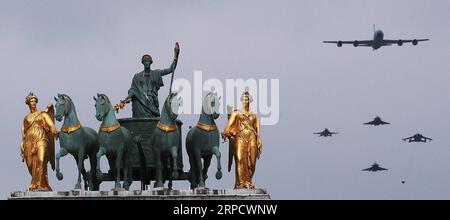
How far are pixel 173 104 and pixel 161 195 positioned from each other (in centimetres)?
281

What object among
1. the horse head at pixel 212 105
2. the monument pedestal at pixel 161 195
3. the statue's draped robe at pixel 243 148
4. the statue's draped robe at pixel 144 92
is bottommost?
the monument pedestal at pixel 161 195

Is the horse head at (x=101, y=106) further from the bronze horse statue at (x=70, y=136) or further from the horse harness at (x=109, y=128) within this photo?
the bronze horse statue at (x=70, y=136)

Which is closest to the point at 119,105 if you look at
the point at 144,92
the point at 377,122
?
the point at 144,92

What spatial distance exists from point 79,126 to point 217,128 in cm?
431

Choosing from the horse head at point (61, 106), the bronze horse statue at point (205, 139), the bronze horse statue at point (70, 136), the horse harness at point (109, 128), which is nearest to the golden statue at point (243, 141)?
the bronze horse statue at point (205, 139)

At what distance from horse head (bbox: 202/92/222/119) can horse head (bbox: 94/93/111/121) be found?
307 cm

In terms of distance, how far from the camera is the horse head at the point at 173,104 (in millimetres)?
65812

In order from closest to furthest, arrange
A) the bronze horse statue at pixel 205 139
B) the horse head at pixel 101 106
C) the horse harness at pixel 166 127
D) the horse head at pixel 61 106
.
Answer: the bronze horse statue at pixel 205 139
the horse harness at pixel 166 127
the horse head at pixel 61 106
the horse head at pixel 101 106

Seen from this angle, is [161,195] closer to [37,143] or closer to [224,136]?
[224,136]

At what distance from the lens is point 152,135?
67.8 metres

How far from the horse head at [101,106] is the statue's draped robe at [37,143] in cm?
197
